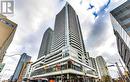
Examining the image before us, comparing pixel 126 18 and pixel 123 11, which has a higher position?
pixel 123 11

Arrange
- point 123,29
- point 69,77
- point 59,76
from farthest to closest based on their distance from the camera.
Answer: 1. point 59,76
2. point 69,77
3. point 123,29

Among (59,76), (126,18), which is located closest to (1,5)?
(126,18)

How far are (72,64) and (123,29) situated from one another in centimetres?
2446

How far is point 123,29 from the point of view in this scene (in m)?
28.2

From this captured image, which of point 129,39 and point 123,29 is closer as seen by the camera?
point 129,39

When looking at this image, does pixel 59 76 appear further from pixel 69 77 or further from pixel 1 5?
pixel 1 5

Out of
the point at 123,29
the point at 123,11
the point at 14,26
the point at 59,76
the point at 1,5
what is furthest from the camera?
the point at 59,76

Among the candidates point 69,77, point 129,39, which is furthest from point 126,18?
point 69,77

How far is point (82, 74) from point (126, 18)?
3142 centimetres

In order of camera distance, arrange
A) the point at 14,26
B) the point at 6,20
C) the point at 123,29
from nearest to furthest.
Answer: the point at 6,20, the point at 14,26, the point at 123,29

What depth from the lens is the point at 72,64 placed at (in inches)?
1676

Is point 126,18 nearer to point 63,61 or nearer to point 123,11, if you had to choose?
point 123,11

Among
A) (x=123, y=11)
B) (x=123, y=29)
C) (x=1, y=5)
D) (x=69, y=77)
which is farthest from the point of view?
(x=69, y=77)

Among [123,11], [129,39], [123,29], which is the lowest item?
[129,39]
